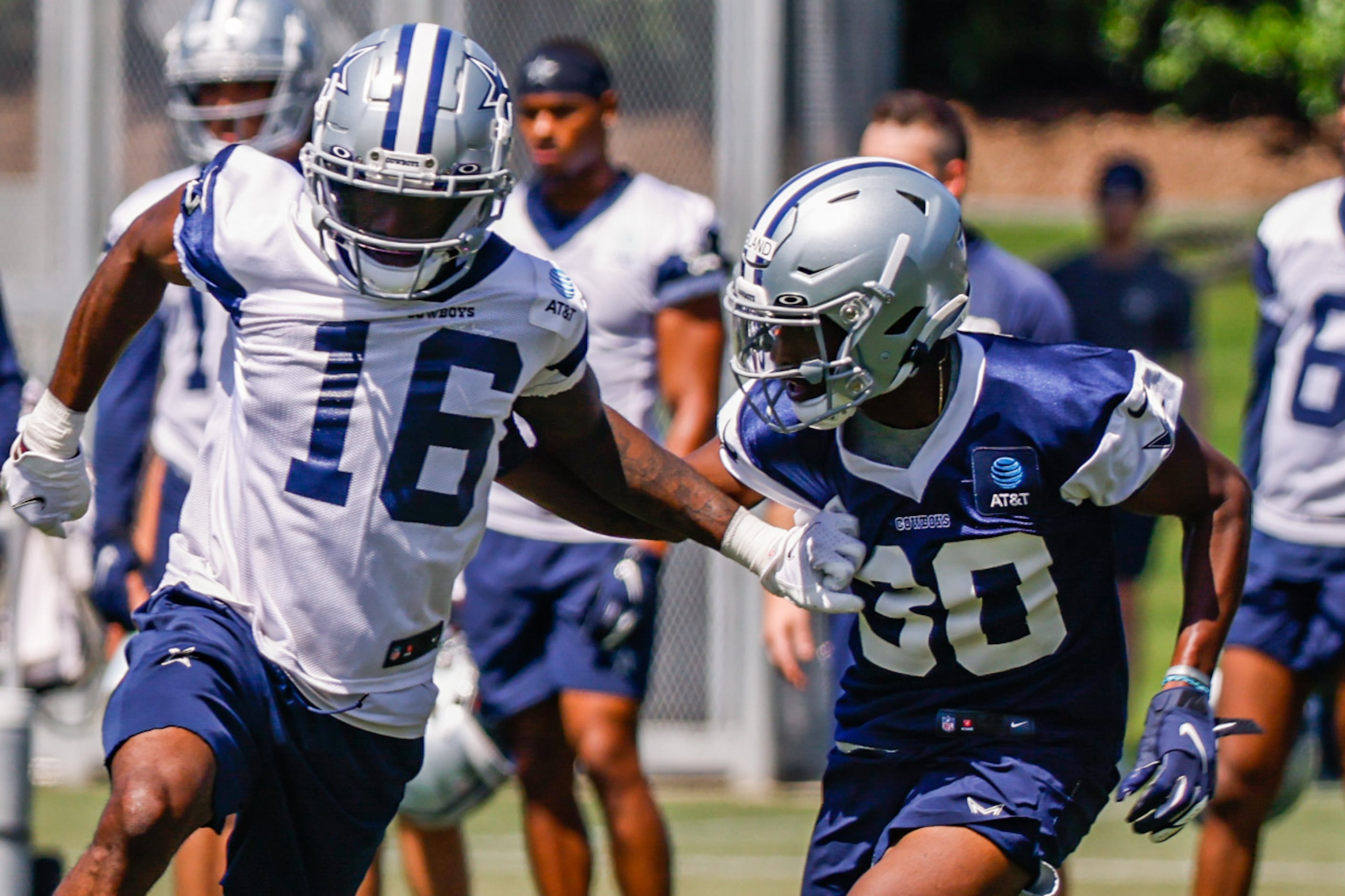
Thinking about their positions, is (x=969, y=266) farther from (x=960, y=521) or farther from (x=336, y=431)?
(x=336, y=431)

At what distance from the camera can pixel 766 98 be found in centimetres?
709

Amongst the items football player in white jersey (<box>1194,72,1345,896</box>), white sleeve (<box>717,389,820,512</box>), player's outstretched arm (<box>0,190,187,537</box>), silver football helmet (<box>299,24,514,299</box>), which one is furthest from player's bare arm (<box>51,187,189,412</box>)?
football player in white jersey (<box>1194,72,1345,896</box>)

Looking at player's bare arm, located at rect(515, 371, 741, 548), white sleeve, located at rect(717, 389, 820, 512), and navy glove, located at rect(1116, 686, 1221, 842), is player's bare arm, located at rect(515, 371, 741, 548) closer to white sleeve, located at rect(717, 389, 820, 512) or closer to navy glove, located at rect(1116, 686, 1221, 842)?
white sleeve, located at rect(717, 389, 820, 512)

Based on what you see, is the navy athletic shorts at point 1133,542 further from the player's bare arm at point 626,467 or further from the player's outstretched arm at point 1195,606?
the player's bare arm at point 626,467

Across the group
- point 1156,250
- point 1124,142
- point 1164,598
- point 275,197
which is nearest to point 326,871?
point 275,197

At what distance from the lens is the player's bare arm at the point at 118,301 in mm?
3516

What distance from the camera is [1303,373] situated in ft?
16.8

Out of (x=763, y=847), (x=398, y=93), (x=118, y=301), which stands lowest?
(x=763, y=847)

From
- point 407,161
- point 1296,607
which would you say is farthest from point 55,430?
point 1296,607

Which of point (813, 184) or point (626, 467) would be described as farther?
point (626, 467)

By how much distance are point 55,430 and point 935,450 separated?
5.12 feet

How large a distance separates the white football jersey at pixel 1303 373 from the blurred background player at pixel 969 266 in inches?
21.9

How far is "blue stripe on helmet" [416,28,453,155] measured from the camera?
3291 millimetres

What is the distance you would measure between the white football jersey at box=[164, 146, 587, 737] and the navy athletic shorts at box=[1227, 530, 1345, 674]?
A: 232 centimetres
